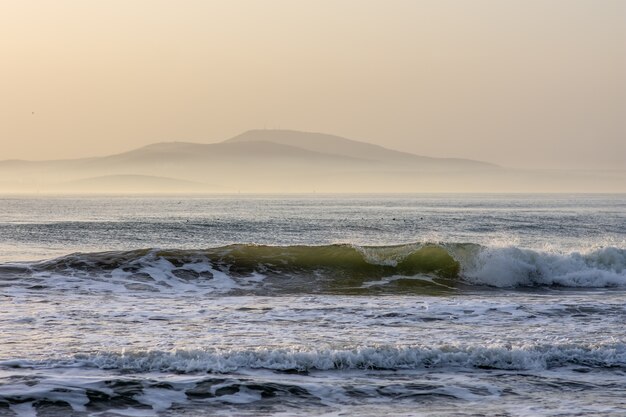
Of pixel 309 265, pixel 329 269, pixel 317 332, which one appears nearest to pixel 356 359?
pixel 317 332

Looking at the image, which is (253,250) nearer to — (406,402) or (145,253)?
(145,253)

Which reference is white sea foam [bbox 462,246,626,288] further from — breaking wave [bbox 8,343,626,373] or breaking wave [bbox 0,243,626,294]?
A: breaking wave [bbox 8,343,626,373]

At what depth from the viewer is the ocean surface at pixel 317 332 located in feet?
40.9

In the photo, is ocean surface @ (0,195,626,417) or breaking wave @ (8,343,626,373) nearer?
ocean surface @ (0,195,626,417)

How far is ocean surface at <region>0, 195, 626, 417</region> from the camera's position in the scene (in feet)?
40.9

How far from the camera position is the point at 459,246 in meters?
35.2

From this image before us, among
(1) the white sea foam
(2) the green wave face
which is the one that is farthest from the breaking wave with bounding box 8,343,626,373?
(1) the white sea foam

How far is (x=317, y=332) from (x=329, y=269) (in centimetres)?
1515

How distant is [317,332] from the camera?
1736cm

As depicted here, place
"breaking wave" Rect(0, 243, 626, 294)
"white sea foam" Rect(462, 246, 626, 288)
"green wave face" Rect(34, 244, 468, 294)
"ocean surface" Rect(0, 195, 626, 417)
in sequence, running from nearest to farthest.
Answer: "ocean surface" Rect(0, 195, 626, 417)
"breaking wave" Rect(0, 243, 626, 294)
"green wave face" Rect(34, 244, 468, 294)
"white sea foam" Rect(462, 246, 626, 288)

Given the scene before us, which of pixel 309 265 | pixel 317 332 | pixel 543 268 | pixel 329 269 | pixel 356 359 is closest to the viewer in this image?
pixel 356 359

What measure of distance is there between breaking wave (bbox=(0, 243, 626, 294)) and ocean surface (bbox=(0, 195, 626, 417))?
9cm

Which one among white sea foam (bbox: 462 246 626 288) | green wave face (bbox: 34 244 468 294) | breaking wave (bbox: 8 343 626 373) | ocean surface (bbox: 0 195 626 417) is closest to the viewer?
ocean surface (bbox: 0 195 626 417)

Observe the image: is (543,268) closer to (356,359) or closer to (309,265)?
(309,265)
